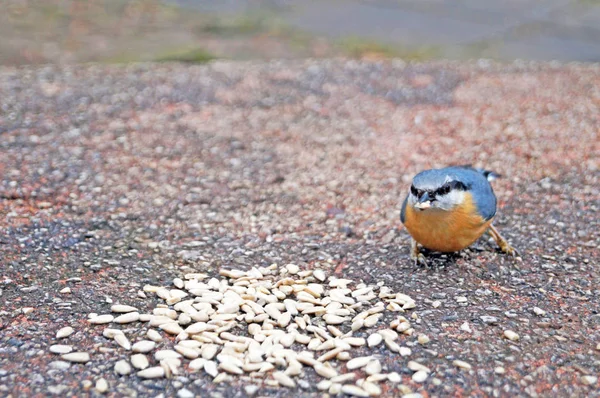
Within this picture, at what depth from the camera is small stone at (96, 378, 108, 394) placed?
2819 millimetres

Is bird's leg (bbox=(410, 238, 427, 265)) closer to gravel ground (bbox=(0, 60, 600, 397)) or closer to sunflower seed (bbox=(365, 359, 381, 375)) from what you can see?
gravel ground (bbox=(0, 60, 600, 397))

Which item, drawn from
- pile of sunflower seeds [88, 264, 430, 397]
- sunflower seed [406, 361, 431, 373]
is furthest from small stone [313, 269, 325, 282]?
sunflower seed [406, 361, 431, 373]

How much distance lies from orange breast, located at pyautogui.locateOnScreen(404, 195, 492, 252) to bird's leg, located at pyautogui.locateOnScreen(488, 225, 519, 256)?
250 millimetres

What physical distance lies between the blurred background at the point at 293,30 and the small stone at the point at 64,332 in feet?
16.5

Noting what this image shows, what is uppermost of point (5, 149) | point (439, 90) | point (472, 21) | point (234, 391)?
point (472, 21)

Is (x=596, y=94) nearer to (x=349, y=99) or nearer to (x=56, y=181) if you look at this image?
(x=349, y=99)

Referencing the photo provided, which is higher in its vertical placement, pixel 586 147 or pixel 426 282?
pixel 586 147

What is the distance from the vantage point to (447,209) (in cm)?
366

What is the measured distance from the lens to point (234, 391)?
113 inches

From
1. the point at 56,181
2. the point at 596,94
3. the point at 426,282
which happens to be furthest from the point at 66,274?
the point at 596,94

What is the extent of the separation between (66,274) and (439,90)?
13.3 ft

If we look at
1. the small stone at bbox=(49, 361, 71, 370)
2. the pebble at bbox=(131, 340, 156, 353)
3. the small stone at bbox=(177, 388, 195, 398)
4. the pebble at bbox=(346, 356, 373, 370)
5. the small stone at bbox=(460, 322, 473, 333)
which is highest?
the small stone at bbox=(460, 322, 473, 333)

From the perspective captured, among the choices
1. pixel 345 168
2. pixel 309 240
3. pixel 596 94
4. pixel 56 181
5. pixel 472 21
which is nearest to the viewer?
pixel 309 240

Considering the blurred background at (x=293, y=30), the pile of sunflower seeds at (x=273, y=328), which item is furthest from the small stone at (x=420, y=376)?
the blurred background at (x=293, y=30)
